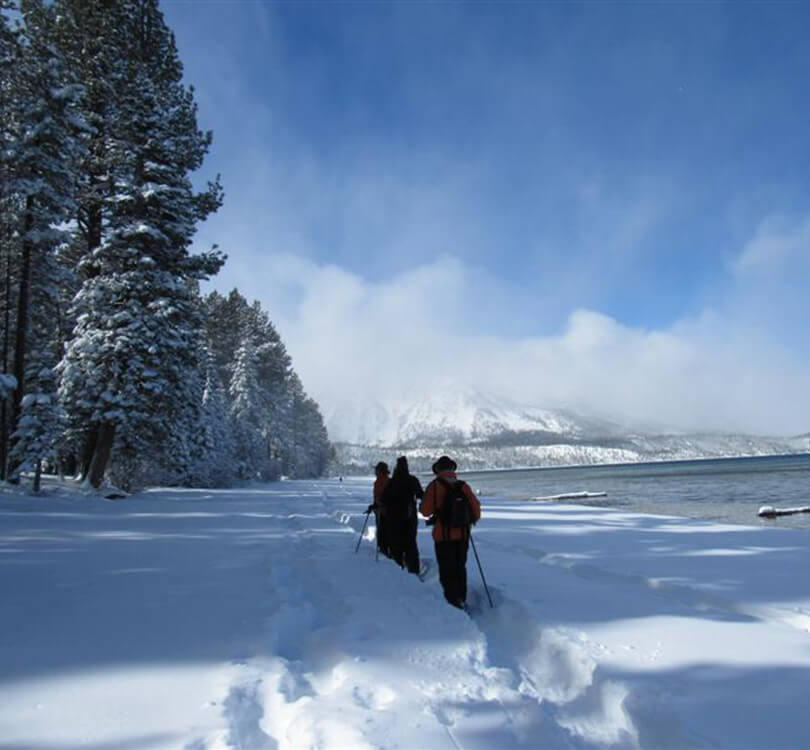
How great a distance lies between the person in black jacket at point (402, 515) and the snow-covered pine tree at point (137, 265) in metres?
12.4

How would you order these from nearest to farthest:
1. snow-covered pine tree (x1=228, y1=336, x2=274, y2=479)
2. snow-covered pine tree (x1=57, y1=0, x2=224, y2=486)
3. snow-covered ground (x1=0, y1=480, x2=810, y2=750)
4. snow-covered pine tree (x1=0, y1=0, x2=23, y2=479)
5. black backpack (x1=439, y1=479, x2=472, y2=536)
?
snow-covered ground (x1=0, y1=480, x2=810, y2=750), black backpack (x1=439, y1=479, x2=472, y2=536), snow-covered pine tree (x1=0, y1=0, x2=23, y2=479), snow-covered pine tree (x1=57, y1=0, x2=224, y2=486), snow-covered pine tree (x1=228, y1=336, x2=274, y2=479)

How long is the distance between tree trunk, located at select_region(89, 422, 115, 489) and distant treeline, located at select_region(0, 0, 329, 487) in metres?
0.05

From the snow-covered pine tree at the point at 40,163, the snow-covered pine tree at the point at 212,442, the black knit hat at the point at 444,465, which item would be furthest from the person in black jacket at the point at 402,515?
the snow-covered pine tree at the point at 212,442

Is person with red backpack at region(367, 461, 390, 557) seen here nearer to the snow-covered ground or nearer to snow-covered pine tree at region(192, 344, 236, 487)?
the snow-covered ground

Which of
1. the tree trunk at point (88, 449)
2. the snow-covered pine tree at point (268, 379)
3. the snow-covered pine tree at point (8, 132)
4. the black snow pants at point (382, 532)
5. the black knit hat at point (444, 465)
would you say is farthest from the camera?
the snow-covered pine tree at point (268, 379)

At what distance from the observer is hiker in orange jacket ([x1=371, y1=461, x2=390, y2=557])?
31.7 ft

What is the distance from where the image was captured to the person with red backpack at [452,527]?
21.7 ft

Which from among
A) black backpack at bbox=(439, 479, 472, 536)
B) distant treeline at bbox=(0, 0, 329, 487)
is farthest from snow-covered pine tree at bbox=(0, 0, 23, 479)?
black backpack at bbox=(439, 479, 472, 536)

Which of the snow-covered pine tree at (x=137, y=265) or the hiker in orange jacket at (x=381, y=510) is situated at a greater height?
the snow-covered pine tree at (x=137, y=265)

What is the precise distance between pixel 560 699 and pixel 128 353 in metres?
18.3

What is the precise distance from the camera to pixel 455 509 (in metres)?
6.64

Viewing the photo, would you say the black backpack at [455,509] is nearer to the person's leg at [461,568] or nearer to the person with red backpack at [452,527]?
the person with red backpack at [452,527]

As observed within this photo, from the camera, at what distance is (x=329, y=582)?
7117 millimetres

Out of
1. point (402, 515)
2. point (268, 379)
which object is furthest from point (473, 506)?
point (268, 379)
